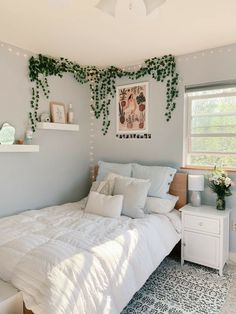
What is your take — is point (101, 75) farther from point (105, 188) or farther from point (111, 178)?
point (105, 188)

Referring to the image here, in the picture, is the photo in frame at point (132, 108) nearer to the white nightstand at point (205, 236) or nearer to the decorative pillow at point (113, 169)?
the decorative pillow at point (113, 169)

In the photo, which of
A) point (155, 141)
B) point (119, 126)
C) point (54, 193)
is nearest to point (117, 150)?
point (119, 126)

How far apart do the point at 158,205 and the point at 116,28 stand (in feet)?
6.02

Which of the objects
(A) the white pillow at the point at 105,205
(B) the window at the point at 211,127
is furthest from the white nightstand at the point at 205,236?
(A) the white pillow at the point at 105,205

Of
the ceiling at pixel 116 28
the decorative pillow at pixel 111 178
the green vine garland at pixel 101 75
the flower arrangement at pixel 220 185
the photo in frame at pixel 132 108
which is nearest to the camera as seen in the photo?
the ceiling at pixel 116 28

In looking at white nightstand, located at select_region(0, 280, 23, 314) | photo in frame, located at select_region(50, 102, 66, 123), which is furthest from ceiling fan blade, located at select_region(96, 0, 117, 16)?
white nightstand, located at select_region(0, 280, 23, 314)

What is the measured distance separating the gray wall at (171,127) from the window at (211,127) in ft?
0.38

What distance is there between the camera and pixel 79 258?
5.16 ft

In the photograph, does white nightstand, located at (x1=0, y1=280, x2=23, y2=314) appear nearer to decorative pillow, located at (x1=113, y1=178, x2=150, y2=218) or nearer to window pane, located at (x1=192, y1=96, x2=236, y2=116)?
decorative pillow, located at (x1=113, y1=178, x2=150, y2=218)

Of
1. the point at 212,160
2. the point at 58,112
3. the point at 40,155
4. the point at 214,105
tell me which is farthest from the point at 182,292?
the point at 58,112

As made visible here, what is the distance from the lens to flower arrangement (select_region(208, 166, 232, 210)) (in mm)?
2531

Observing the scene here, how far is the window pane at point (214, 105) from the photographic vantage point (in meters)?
2.70

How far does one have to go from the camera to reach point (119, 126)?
3.45 m

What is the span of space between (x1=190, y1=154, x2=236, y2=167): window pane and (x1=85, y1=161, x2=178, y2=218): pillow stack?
1.04 feet
